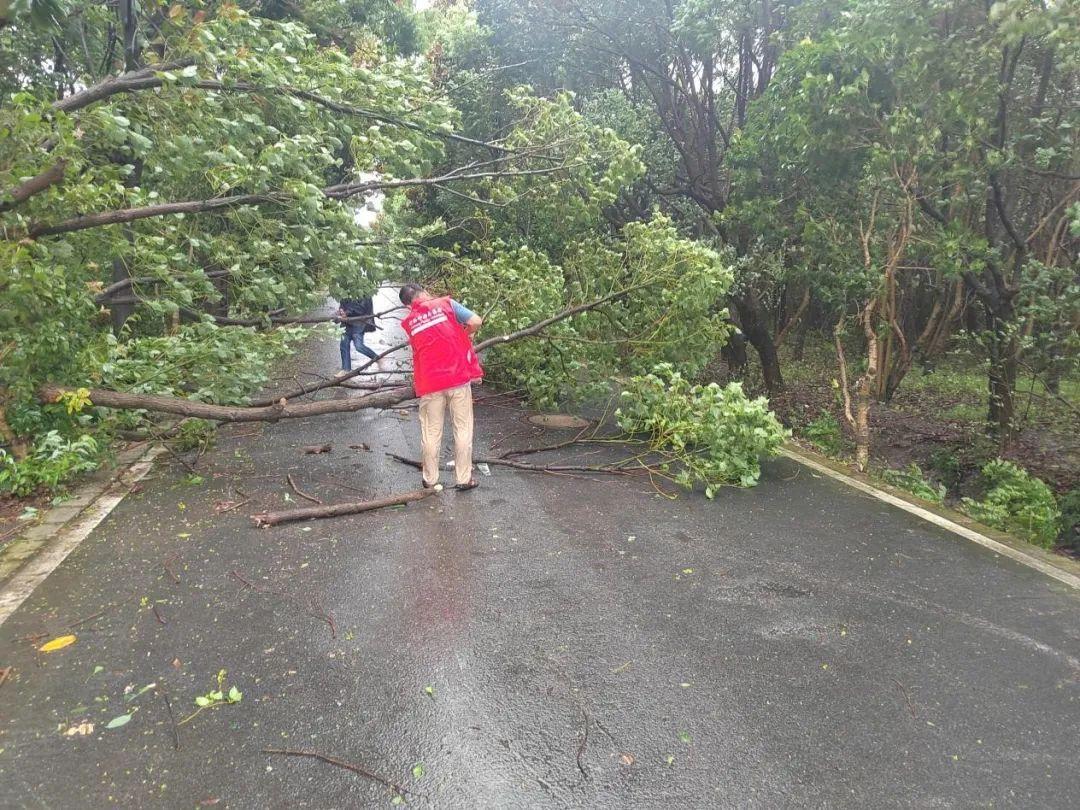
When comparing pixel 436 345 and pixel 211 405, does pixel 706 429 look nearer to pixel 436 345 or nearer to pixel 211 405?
pixel 436 345

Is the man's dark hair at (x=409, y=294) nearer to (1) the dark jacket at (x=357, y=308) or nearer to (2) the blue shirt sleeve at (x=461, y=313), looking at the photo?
(2) the blue shirt sleeve at (x=461, y=313)

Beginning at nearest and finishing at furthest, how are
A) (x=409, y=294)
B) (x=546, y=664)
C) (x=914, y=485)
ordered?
1. (x=546, y=664)
2. (x=409, y=294)
3. (x=914, y=485)

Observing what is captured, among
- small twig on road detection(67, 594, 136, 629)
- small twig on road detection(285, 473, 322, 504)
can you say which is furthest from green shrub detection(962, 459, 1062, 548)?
small twig on road detection(67, 594, 136, 629)

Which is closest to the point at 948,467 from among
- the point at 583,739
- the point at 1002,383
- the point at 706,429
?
the point at 1002,383

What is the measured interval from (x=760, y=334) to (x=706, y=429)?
5.87 metres

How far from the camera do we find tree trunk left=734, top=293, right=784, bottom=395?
36.9 feet

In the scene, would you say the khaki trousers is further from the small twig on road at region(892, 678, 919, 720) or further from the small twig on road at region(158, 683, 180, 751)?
the small twig on road at region(892, 678, 919, 720)

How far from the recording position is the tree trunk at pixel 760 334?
11.2m

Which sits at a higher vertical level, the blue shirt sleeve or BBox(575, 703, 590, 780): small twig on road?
the blue shirt sleeve

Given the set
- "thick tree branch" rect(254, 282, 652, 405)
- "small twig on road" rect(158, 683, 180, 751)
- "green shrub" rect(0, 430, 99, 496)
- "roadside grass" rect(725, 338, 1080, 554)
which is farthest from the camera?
"roadside grass" rect(725, 338, 1080, 554)

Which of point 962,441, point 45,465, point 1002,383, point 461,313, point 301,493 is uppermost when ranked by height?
point 461,313

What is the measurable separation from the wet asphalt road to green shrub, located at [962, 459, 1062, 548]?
1802 millimetres

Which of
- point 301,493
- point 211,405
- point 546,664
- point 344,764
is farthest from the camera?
point 211,405

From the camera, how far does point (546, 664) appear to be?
11.2ft
